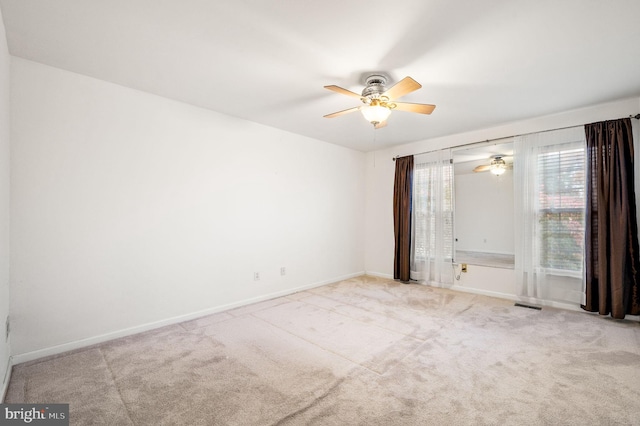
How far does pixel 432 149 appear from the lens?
5020 millimetres

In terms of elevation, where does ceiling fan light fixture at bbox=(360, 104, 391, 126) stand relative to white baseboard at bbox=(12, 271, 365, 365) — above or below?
above

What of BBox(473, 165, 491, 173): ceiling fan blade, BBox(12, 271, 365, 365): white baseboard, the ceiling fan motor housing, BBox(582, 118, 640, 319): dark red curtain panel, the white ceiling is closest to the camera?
the white ceiling

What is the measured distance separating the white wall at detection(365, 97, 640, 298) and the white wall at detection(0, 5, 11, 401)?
428cm

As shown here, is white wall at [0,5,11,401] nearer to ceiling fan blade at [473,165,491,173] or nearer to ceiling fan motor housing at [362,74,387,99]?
ceiling fan motor housing at [362,74,387,99]

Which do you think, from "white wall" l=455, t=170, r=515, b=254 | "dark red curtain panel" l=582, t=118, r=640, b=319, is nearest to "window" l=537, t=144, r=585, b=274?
"dark red curtain panel" l=582, t=118, r=640, b=319

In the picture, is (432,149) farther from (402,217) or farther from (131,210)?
(131,210)

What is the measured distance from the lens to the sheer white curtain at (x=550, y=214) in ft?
12.0

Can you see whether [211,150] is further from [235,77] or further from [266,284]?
[266,284]

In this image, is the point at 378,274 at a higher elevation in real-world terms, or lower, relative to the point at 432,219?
lower

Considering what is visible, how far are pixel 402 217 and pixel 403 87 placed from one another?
318 cm

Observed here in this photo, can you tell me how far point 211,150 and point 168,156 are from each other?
0.54m

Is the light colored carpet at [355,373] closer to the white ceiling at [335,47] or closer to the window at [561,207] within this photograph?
the window at [561,207]

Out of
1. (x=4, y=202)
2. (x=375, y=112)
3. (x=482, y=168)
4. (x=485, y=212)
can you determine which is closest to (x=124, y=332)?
(x=4, y=202)

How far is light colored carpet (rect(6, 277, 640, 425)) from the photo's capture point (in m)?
1.78
